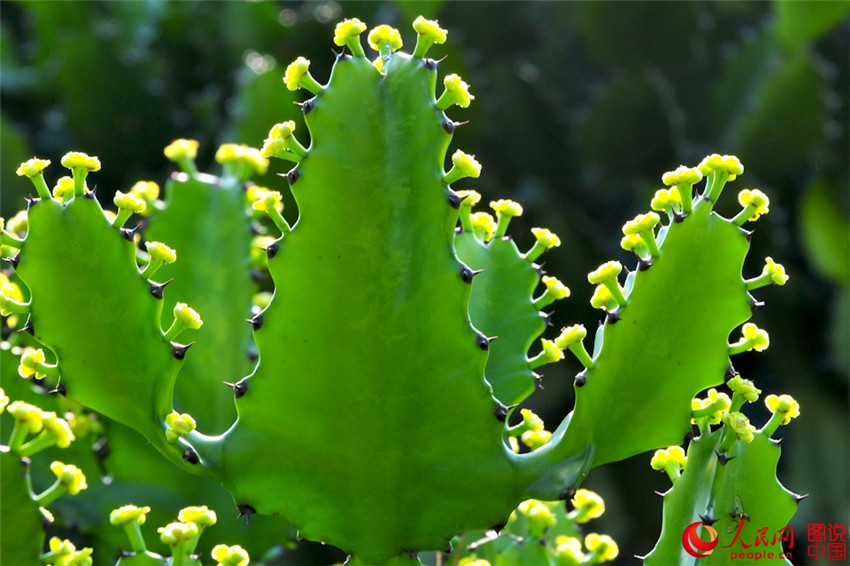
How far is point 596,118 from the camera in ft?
8.69

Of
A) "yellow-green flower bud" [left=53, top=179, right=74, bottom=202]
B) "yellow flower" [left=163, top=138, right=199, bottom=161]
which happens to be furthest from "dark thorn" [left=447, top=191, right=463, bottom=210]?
"yellow flower" [left=163, top=138, right=199, bottom=161]

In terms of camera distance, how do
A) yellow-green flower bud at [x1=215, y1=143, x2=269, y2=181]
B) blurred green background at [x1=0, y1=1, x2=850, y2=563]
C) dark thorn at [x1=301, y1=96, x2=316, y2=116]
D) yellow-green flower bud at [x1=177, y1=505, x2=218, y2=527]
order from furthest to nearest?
blurred green background at [x1=0, y1=1, x2=850, y2=563]
yellow-green flower bud at [x1=215, y1=143, x2=269, y2=181]
yellow-green flower bud at [x1=177, y1=505, x2=218, y2=527]
dark thorn at [x1=301, y1=96, x2=316, y2=116]

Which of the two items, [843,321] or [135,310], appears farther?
[843,321]

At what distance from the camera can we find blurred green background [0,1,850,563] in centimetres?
253

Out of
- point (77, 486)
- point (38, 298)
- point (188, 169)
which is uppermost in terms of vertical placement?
point (188, 169)

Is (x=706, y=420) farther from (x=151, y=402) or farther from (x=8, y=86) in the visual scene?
(x=8, y=86)

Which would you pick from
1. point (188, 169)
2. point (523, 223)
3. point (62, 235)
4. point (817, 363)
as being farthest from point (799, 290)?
point (62, 235)

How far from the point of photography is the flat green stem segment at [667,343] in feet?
3.05

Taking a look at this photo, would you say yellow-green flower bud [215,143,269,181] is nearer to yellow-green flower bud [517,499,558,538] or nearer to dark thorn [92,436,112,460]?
dark thorn [92,436,112,460]

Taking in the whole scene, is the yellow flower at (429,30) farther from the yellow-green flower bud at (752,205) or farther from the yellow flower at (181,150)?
the yellow flower at (181,150)

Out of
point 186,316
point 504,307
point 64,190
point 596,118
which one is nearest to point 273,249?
point 186,316

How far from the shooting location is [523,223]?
2.61m

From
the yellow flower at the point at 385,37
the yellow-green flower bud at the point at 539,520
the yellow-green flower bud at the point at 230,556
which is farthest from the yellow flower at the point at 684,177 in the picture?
the yellow-green flower bud at the point at 230,556

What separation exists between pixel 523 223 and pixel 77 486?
1.76m
